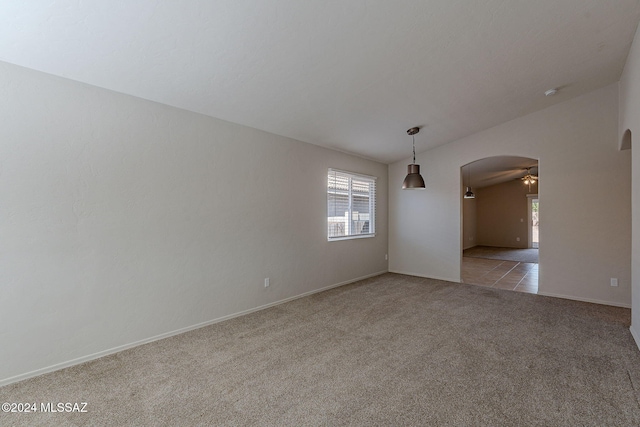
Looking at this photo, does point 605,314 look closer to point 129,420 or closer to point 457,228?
point 457,228

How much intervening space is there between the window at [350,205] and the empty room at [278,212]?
1.84 ft

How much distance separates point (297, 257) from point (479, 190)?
1046 centimetres

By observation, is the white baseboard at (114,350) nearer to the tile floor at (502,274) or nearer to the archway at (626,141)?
the tile floor at (502,274)

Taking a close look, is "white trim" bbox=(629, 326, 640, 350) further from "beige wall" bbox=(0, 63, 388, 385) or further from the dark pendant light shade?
"beige wall" bbox=(0, 63, 388, 385)

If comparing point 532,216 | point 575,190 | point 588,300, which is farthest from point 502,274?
point 532,216

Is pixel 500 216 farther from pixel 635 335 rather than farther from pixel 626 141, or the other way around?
pixel 635 335

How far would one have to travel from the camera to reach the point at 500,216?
1140 centimetres

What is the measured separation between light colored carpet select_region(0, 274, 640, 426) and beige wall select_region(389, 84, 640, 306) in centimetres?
74

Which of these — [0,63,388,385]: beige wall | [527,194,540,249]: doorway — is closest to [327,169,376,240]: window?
[0,63,388,385]: beige wall

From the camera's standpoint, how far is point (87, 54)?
7.32 ft

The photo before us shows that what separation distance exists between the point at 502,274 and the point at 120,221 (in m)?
7.08

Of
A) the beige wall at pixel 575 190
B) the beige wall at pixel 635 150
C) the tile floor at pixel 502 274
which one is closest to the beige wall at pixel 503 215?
the tile floor at pixel 502 274

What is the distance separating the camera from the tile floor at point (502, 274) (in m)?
5.27

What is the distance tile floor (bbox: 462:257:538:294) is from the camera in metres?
5.27
